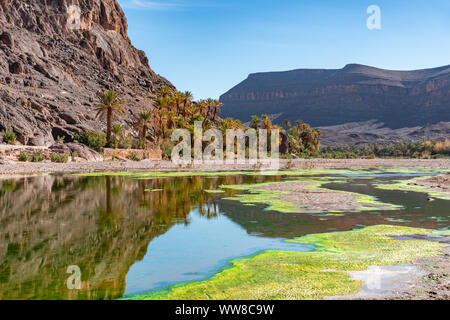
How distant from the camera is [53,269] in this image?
26.7ft

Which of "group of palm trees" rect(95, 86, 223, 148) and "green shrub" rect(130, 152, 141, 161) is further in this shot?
"group of palm trees" rect(95, 86, 223, 148)

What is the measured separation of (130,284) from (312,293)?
3.14m

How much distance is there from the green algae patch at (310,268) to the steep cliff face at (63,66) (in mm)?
53792

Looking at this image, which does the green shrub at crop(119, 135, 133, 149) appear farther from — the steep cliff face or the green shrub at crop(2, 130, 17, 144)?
the green shrub at crop(2, 130, 17, 144)

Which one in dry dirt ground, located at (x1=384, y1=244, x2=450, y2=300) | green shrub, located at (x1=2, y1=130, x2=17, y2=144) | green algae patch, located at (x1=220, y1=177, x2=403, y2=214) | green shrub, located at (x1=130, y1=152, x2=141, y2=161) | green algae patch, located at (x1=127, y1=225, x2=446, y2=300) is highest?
green shrub, located at (x1=2, y1=130, x2=17, y2=144)

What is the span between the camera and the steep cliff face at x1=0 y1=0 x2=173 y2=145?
207 ft

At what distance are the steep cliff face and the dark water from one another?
1736 inches

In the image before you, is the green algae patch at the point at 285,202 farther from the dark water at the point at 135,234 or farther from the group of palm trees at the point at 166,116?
the group of palm trees at the point at 166,116

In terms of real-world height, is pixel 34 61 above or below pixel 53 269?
above

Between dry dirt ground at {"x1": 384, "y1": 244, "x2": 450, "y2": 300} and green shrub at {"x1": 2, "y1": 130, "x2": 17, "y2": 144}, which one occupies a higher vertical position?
green shrub at {"x1": 2, "y1": 130, "x2": 17, "y2": 144}

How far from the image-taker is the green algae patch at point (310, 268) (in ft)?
22.0

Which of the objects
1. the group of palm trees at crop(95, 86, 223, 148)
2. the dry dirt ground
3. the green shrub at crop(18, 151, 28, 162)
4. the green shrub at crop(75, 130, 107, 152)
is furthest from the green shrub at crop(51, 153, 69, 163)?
the dry dirt ground
